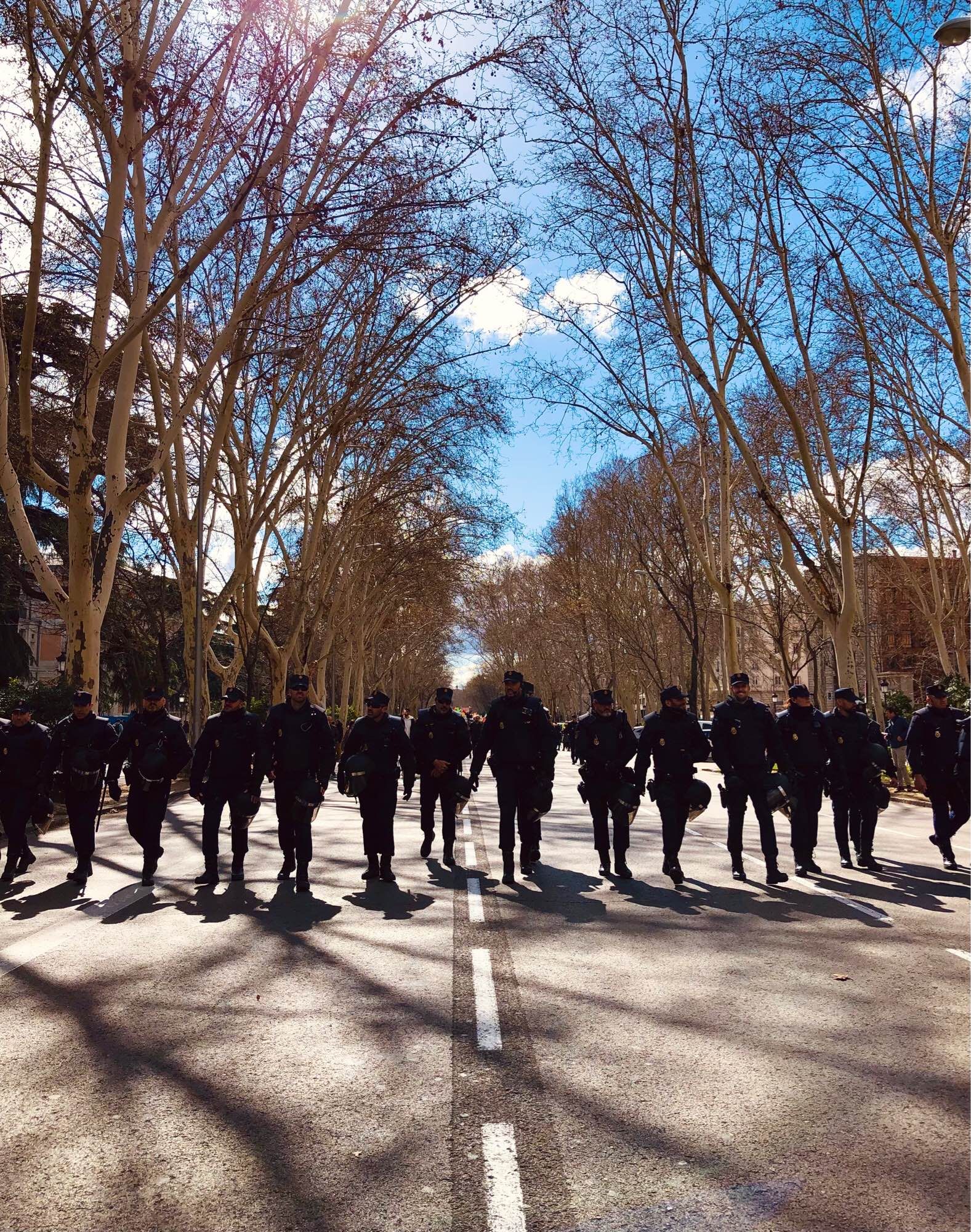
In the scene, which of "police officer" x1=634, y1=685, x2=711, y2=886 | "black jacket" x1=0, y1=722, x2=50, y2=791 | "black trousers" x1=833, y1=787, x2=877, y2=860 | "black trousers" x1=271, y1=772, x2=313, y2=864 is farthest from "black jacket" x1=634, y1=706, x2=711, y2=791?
"black jacket" x1=0, y1=722, x2=50, y2=791

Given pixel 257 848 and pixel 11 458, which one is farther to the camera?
pixel 11 458

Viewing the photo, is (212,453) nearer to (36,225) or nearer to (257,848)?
(36,225)

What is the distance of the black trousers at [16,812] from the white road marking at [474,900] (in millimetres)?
4121

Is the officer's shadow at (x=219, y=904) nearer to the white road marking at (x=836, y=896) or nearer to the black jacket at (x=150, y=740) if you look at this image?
the black jacket at (x=150, y=740)

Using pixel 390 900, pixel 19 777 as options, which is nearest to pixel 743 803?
pixel 390 900

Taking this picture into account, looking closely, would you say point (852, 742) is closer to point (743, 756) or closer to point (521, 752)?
point (743, 756)

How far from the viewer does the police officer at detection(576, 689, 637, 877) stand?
1028 cm

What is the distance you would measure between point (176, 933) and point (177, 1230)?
4405 millimetres

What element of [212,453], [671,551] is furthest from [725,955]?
[671,551]

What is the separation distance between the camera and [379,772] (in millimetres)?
10117

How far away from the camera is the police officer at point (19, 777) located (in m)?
9.81

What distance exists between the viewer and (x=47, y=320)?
814 inches

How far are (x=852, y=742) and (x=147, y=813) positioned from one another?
696 centimetres

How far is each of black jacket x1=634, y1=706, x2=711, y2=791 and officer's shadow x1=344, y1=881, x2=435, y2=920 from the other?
257 centimetres
